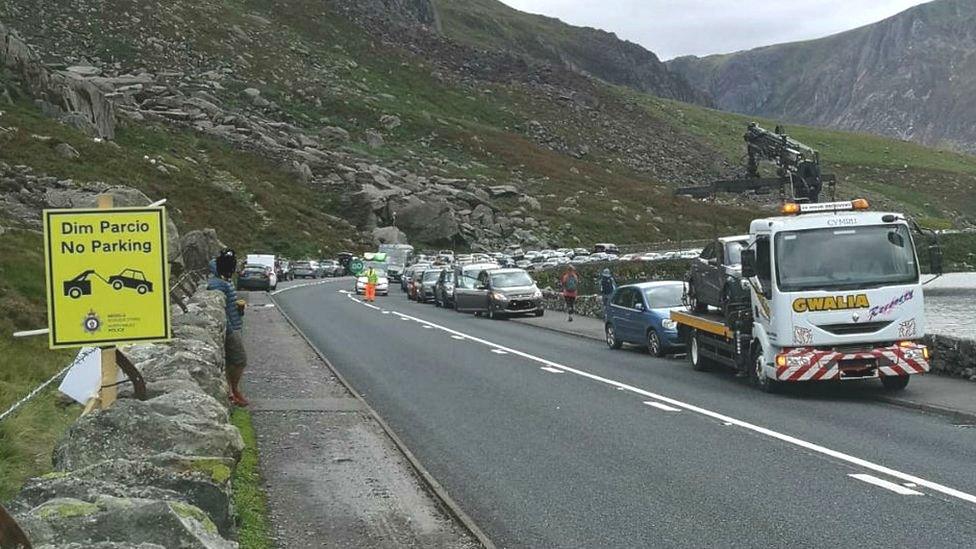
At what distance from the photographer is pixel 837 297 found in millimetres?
14375

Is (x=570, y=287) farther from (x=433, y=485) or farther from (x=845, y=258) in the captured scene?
(x=433, y=485)

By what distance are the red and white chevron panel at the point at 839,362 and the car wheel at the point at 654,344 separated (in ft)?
24.3

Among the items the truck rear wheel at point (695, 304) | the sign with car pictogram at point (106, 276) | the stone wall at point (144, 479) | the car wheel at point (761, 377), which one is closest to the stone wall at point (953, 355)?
the car wheel at point (761, 377)

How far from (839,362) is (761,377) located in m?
1.33

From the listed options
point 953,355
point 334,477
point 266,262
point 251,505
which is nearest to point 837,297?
point 953,355

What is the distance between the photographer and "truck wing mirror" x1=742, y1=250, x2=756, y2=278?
15078 mm

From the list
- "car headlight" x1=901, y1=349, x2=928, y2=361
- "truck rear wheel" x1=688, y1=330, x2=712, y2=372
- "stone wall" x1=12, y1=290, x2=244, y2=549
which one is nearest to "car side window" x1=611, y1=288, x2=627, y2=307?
"truck rear wheel" x1=688, y1=330, x2=712, y2=372

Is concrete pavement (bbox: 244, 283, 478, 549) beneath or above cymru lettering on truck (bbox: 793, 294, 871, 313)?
beneath

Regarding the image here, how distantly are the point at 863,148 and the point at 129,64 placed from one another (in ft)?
463

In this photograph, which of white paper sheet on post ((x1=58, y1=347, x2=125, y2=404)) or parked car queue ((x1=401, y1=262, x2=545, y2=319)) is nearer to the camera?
white paper sheet on post ((x1=58, y1=347, x2=125, y2=404))

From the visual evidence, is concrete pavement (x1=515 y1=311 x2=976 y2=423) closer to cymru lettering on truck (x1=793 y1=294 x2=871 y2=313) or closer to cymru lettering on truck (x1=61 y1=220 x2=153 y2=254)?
cymru lettering on truck (x1=793 y1=294 x2=871 y2=313)

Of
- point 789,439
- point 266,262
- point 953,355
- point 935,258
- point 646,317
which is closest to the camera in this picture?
point 789,439

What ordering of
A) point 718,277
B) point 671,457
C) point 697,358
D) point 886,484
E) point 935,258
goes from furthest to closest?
point 697,358 < point 718,277 < point 935,258 < point 671,457 < point 886,484

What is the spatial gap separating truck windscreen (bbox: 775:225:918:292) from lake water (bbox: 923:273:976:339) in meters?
3.56
